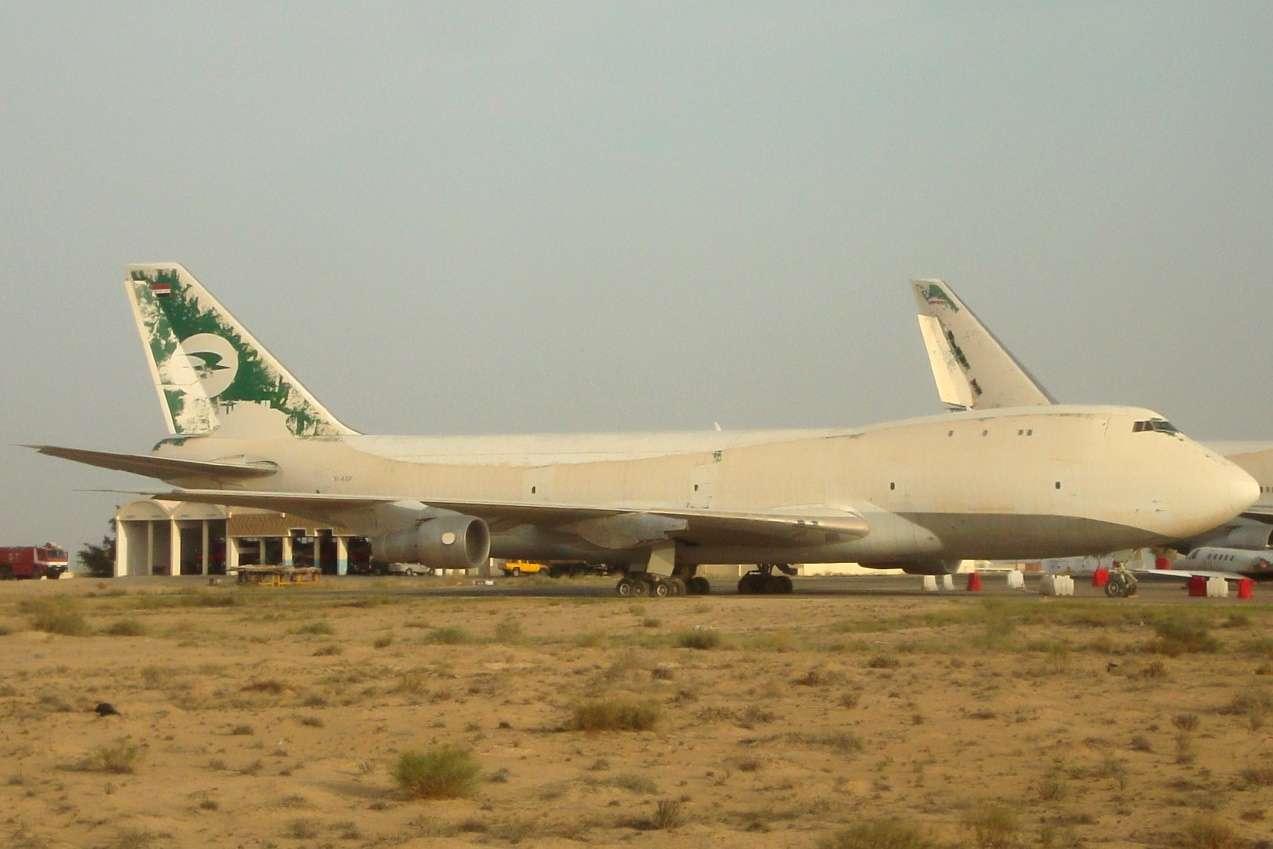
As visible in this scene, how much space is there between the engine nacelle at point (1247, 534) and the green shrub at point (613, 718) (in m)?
35.3

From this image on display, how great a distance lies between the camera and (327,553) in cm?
7206

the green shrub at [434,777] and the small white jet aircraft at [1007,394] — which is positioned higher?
the small white jet aircraft at [1007,394]

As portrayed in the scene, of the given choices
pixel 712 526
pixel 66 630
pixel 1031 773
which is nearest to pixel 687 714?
pixel 1031 773

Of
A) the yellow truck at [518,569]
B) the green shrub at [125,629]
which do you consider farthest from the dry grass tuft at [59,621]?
the yellow truck at [518,569]

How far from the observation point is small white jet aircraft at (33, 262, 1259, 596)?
30.3m

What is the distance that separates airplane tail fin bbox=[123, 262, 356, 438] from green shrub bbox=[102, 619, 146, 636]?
13902 mm

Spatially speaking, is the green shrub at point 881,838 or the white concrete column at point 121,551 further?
the white concrete column at point 121,551

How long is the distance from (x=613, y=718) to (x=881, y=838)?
4900 mm

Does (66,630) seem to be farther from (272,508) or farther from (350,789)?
(350,789)

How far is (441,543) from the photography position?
32.2 meters

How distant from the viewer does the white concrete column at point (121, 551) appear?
71.2 metres

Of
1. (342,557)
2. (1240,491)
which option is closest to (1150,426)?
(1240,491)

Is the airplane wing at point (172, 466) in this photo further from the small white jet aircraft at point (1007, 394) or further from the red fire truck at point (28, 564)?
the red fire truck at point (28, 564)

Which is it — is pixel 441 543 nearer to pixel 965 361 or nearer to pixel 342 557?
pixel 965 361
